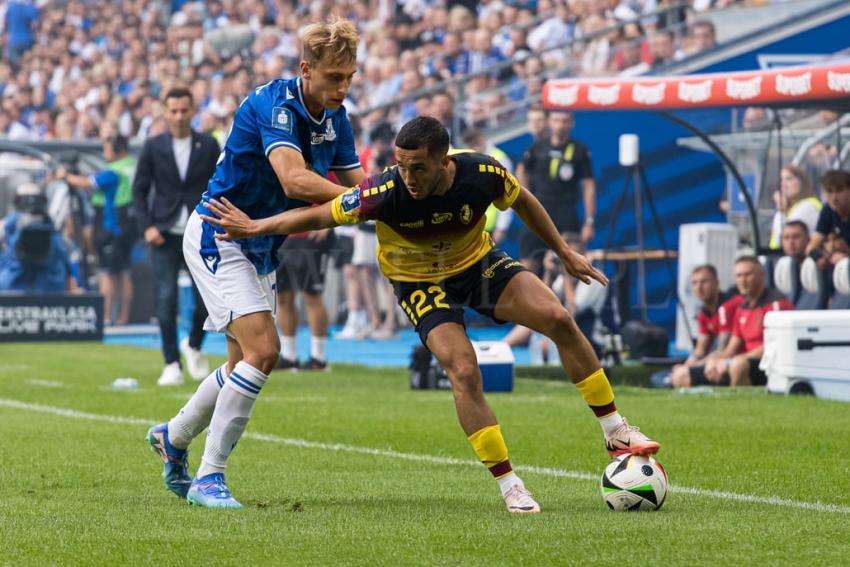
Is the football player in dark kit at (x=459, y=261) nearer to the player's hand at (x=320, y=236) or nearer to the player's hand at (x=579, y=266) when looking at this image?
the player's hand at (x=579, y=266)

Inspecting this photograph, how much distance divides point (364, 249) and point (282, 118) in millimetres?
14410

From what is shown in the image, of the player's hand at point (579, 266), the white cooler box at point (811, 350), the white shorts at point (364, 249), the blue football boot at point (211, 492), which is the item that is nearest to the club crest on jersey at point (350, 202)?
the player's hand at point (579, 266)

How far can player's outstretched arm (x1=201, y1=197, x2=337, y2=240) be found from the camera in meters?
6.76

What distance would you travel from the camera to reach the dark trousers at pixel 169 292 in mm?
14195

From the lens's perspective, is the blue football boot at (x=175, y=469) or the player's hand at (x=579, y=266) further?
the blue football boot at (x=175, y=469)

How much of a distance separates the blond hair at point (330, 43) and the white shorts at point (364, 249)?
14.3 m

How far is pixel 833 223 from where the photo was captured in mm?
13594

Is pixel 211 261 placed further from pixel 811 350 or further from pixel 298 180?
pixel 811 350

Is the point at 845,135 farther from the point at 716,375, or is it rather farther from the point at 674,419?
the point at 674,419

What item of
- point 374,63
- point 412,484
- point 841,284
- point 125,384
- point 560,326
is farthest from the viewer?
point 374,63

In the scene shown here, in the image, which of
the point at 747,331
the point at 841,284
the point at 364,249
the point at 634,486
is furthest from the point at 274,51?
the point at 634,486

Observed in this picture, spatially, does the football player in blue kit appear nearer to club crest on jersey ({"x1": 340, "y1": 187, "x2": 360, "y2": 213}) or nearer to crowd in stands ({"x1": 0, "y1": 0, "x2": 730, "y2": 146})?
club crest on jersey ({"x1": 340, "y1": 187, "x2": 360, "y2": 213})

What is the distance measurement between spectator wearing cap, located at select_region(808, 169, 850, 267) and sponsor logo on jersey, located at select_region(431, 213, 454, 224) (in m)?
7.26

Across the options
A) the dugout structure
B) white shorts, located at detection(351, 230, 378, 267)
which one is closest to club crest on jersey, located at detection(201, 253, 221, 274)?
the dugout structure
